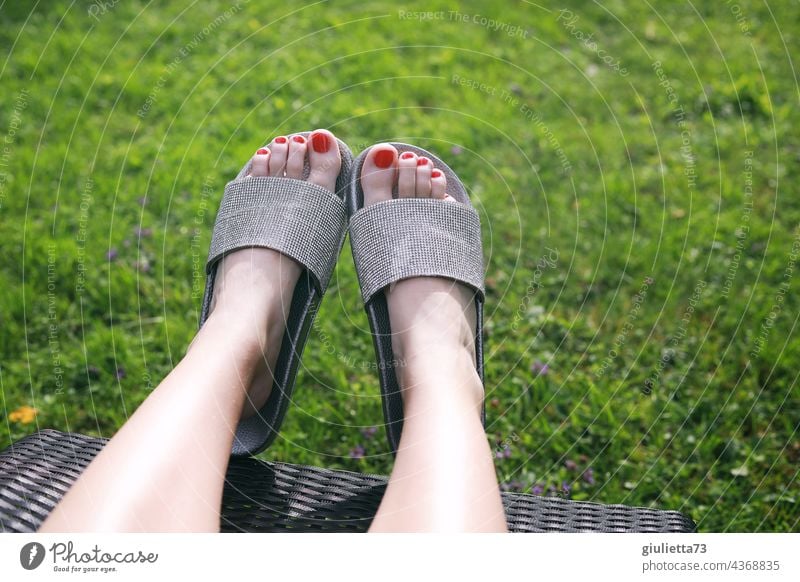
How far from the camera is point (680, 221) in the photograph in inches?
71.9

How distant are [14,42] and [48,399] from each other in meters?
1.29

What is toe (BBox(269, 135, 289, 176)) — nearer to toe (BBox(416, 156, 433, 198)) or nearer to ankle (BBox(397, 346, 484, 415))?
toe (BBox(416, 156, 433, 198))

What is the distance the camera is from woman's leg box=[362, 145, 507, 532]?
2.97 ft

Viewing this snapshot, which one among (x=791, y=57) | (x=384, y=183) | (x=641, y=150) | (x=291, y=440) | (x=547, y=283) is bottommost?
(x=291, y=440)

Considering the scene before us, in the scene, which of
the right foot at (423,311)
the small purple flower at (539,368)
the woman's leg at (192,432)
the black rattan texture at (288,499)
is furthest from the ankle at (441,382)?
the small purple flower at (539,368)

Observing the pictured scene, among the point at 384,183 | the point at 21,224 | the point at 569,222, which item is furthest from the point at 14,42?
the point at 569,222

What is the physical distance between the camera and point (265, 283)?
1275 mm

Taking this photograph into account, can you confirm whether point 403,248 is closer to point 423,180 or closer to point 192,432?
point 423,180

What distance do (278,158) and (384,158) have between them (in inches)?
9.1

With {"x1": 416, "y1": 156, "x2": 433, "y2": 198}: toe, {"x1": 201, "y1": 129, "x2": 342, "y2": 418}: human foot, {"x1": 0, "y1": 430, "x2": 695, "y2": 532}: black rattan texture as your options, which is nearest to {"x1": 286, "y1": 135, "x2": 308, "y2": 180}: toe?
{"x1": 201, "y1": 129, "x2": 342, "y2": 418}: human foot
